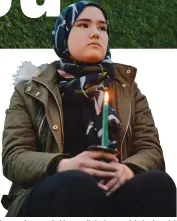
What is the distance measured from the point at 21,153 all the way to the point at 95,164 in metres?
0.19

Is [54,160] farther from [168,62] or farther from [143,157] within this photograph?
[168,62]

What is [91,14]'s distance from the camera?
136 cm

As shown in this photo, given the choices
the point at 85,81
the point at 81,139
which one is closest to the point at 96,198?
the point at 81,139

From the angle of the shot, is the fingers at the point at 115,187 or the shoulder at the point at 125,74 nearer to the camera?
the fingers at the point at 115,187

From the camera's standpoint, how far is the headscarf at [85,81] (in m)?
1.21

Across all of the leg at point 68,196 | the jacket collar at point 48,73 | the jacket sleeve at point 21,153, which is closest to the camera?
the leg at point 68,196

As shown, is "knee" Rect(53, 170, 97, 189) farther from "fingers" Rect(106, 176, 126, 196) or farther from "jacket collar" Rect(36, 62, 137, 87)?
"jacket collar" Rect(36, 62, 137, 87)

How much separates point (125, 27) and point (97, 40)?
1.35 ft

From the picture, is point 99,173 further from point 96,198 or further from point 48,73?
point 48,73

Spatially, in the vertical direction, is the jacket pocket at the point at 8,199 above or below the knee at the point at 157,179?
below

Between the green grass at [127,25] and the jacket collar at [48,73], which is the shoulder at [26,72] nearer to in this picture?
the jacket collar at [48,73]

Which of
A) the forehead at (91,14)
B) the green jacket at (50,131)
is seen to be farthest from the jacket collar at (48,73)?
the forehead at (91,14)

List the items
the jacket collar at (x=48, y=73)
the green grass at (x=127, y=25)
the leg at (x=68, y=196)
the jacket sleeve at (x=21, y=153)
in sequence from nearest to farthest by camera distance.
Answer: the leg at (x=68, y=196) < the jacket sleeve at (x=21, y=153) < the jacket collar at (x=48, y=73) < the green grass at (x=127, y=25)

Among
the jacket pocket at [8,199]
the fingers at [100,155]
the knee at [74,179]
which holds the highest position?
the fingers at [100,155]
